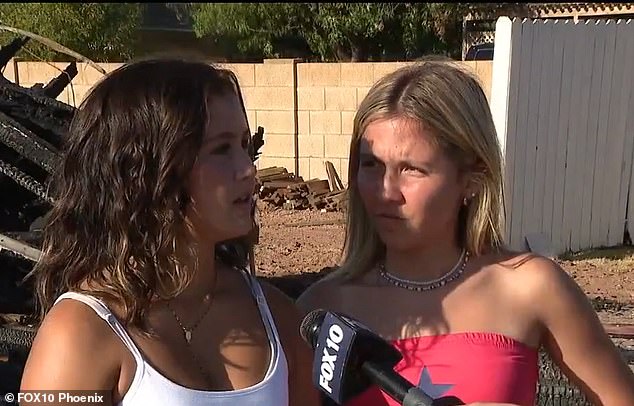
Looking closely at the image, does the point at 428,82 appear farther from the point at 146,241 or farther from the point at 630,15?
the point at 630,15

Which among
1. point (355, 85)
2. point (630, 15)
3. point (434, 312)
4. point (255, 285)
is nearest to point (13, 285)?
point (255, 285)

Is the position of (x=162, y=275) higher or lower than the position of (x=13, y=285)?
higher

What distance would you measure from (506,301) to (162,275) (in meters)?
0.68

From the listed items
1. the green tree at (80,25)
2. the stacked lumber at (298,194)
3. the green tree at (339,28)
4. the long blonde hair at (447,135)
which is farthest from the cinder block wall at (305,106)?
the long blonde hair at (447,135)

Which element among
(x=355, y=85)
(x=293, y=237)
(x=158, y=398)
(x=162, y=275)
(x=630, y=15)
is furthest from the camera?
(x=630, y=15)

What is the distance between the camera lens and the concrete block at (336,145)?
36.4 ft

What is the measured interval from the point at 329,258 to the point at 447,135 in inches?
264

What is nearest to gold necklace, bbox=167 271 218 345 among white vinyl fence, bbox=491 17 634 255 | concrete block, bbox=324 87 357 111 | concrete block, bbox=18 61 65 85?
white vinyl fence, bbox=491 17 634 255

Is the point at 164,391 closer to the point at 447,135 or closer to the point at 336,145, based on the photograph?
the point at 447,135

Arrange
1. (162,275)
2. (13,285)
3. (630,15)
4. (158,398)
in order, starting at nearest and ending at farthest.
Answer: (158,398) < (162,275) < (13,285) < (630,15)

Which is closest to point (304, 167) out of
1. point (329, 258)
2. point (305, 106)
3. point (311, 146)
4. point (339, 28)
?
point (311, 146)

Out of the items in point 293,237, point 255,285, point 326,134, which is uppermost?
point 255,285

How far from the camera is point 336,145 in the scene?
438 inches

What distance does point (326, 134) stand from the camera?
36.6ft
